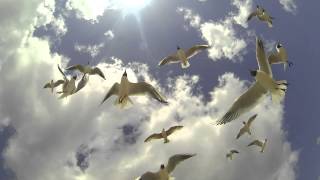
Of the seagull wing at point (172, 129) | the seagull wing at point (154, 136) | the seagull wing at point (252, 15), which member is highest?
the seagull wing at point (252, 15)

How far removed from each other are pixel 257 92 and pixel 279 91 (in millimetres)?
1101

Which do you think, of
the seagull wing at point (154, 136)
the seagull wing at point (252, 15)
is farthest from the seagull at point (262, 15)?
the seagull wing at point (154, 136)

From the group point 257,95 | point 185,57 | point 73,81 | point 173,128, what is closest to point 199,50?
point 185,57

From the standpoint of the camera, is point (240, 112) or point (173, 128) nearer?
point (240, 112)

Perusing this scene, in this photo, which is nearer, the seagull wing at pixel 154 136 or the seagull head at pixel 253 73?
the seagull head at pixel 253 73

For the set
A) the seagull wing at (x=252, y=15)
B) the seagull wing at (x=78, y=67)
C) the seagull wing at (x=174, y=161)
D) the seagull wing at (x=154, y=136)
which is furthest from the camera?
the seagull wing at (x=252, y=15)

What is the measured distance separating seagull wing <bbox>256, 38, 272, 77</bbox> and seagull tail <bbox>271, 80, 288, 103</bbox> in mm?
589

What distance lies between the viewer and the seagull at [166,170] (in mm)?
29266

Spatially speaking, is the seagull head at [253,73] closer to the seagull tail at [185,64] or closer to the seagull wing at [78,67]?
the seagull tail at [185,64]

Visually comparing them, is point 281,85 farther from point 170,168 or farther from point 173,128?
point 173,128

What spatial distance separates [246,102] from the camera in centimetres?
2253

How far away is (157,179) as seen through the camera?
2952cm

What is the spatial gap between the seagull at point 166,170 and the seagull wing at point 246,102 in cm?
712

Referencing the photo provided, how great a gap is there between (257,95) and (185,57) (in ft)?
46.6
